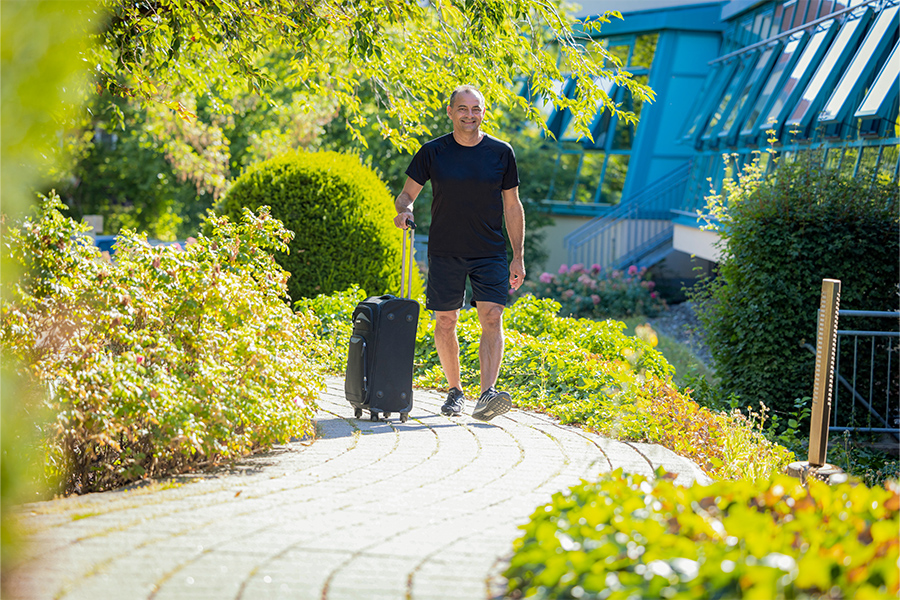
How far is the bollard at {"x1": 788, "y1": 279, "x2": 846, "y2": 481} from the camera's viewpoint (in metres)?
4.86

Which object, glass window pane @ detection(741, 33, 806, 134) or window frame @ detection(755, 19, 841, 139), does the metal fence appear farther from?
glass window pane @ detection(741, 33, 806, 134)

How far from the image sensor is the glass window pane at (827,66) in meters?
12.8

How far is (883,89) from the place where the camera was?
1118 centimetres

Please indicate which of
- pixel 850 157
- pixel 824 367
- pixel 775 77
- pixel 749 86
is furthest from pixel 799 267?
pixel 749 86

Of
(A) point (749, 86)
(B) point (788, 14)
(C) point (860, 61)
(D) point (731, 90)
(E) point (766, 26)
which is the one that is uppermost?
(E) point (766, 26)

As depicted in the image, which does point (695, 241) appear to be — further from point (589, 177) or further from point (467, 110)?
point (467, 110)

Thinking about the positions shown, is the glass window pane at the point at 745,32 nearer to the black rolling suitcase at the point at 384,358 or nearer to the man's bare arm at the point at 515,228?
the man's bare arm at the point at 515,228

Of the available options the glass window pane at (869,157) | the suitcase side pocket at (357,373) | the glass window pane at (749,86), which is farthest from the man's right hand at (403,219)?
the glass window pane at (749,86)

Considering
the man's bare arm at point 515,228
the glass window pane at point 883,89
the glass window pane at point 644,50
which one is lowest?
the man's bare arm at point 515,228

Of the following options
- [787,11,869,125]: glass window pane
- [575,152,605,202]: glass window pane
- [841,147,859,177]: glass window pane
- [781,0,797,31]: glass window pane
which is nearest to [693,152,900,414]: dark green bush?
[841,147,859,177]: glass window pane

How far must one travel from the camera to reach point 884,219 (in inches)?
323

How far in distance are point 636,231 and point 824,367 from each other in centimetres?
1388

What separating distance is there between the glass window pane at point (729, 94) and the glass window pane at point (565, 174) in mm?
4329

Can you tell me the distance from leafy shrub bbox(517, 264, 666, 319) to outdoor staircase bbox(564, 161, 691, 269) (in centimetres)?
186
